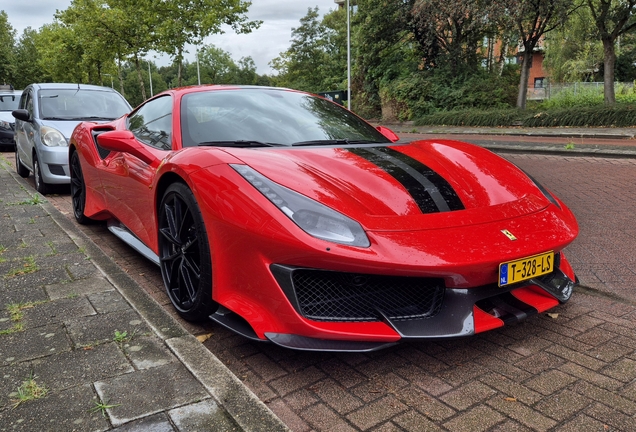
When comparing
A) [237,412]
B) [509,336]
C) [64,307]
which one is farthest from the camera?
[64,307]

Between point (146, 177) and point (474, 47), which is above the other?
point (474, 47)

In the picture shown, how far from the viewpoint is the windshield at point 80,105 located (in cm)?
728

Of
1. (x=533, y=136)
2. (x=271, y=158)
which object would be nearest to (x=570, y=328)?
(x=271, y=158)

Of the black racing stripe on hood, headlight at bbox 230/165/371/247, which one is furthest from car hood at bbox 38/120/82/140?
headlight at bbox 230/165/371/247

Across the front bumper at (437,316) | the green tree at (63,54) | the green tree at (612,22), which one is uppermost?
the green tree at (63,54)

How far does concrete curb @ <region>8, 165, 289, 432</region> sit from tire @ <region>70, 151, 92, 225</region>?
177 cm

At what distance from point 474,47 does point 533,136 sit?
10310 millimetres

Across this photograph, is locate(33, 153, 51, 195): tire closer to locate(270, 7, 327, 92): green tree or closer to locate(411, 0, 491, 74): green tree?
locate(411, 0, 491, 74): green tree

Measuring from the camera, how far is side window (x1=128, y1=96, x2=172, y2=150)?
3.19 m

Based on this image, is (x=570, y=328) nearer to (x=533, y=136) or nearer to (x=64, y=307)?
(x=64, y=307)

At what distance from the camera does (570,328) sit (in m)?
2.64

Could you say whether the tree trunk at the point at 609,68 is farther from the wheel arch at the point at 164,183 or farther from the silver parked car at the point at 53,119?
the wheel arch at the point at 164,183

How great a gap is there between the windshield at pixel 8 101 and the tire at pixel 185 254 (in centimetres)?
1408

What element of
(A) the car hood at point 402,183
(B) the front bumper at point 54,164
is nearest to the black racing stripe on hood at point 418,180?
(A) the car hood at point 402,183
